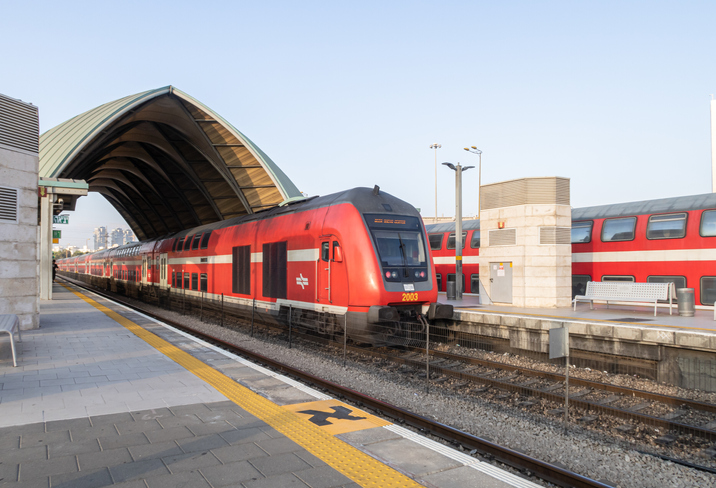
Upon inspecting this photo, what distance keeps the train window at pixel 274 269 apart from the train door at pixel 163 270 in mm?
11696

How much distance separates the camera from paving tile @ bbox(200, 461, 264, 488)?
414 cm

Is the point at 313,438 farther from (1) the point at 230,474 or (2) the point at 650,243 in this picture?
(2) the point at 650,243

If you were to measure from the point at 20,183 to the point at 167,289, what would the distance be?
11.6 metres

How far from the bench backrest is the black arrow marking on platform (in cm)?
1117

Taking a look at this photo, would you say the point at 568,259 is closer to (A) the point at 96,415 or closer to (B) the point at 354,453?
(B) the point at 354,453

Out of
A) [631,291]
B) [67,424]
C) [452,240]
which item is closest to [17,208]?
[67,424]

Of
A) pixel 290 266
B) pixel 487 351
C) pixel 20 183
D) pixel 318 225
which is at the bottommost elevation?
pixel 487 351

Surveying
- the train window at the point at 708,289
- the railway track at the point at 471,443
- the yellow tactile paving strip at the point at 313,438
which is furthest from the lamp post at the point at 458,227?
the yellow tactile paving strip at the point at 313,438

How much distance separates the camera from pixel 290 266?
515 inches

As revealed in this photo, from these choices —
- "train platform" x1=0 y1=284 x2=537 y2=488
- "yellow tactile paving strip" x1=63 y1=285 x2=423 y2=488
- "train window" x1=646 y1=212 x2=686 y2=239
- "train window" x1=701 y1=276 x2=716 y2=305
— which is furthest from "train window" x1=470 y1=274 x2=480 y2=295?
"yellow tactile paving strip" x1=63 y1=285 x2=423 y2=488

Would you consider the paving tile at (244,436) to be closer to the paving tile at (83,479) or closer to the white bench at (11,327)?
the paving tile at (83,479)

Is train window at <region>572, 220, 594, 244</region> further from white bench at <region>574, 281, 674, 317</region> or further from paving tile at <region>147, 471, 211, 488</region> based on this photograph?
paving tile at <region>147, 471, 211, 488</region>

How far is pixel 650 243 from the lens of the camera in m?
15.6

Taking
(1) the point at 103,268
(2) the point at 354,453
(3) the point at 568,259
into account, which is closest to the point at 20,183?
(2) the point at 354,453
